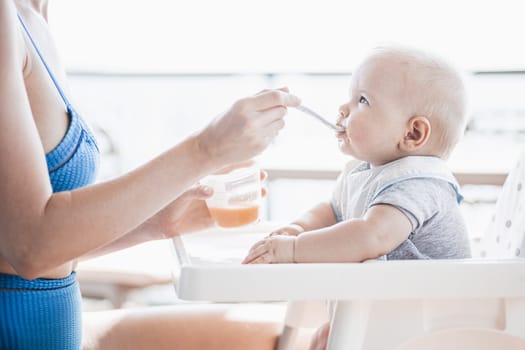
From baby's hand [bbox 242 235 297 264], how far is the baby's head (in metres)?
0.26

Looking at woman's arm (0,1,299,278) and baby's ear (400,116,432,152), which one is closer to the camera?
woman's arm (0,1,299,278)

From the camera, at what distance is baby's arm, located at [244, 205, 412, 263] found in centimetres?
106

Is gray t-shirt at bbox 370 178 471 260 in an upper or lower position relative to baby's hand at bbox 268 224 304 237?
upper

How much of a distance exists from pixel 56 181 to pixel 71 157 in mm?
46

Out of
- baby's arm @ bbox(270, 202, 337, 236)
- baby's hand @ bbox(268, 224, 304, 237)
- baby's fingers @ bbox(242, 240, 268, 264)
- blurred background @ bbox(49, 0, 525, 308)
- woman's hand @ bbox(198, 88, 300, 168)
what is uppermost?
woman's hand @ bbox(198, 88, 300, 168)

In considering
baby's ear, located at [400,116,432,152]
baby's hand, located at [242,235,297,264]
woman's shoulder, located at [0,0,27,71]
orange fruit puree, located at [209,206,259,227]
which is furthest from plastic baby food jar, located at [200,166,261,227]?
woman's shoulder, located at [0,0,27,71]

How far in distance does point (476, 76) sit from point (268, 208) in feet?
3.80

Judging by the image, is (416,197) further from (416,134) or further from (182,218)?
(182,218)

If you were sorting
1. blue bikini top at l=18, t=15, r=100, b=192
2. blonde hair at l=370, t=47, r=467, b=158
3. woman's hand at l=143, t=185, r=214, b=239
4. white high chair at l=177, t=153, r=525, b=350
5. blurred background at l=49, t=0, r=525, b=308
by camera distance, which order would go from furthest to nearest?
blurred background at l=49, t=0, r=525, b=308, woman's hand at l=143, t=185, r=214, b=239, blonde hair at l=370, t=47, r=467, b=158, blue bikini top at l=18, t=15, r=100, b=192, white high chair at l=177, t=153, r=525, b=350

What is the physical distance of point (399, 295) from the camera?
936 millimetres

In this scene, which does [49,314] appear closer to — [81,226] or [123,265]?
[81,226]

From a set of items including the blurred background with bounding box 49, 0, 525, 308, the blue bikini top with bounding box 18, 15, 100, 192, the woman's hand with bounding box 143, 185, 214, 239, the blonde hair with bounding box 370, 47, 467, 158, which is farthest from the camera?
the blurred background with bounding box 49, 0, 525, 308

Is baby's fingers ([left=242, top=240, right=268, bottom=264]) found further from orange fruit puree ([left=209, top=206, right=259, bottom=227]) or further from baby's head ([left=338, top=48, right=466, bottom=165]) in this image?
baby's head ([left=338, top=48, right=466, bottom=165])

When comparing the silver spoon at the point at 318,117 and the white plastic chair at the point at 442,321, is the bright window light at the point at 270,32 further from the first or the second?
the white plastic chair at the point at 442,321
